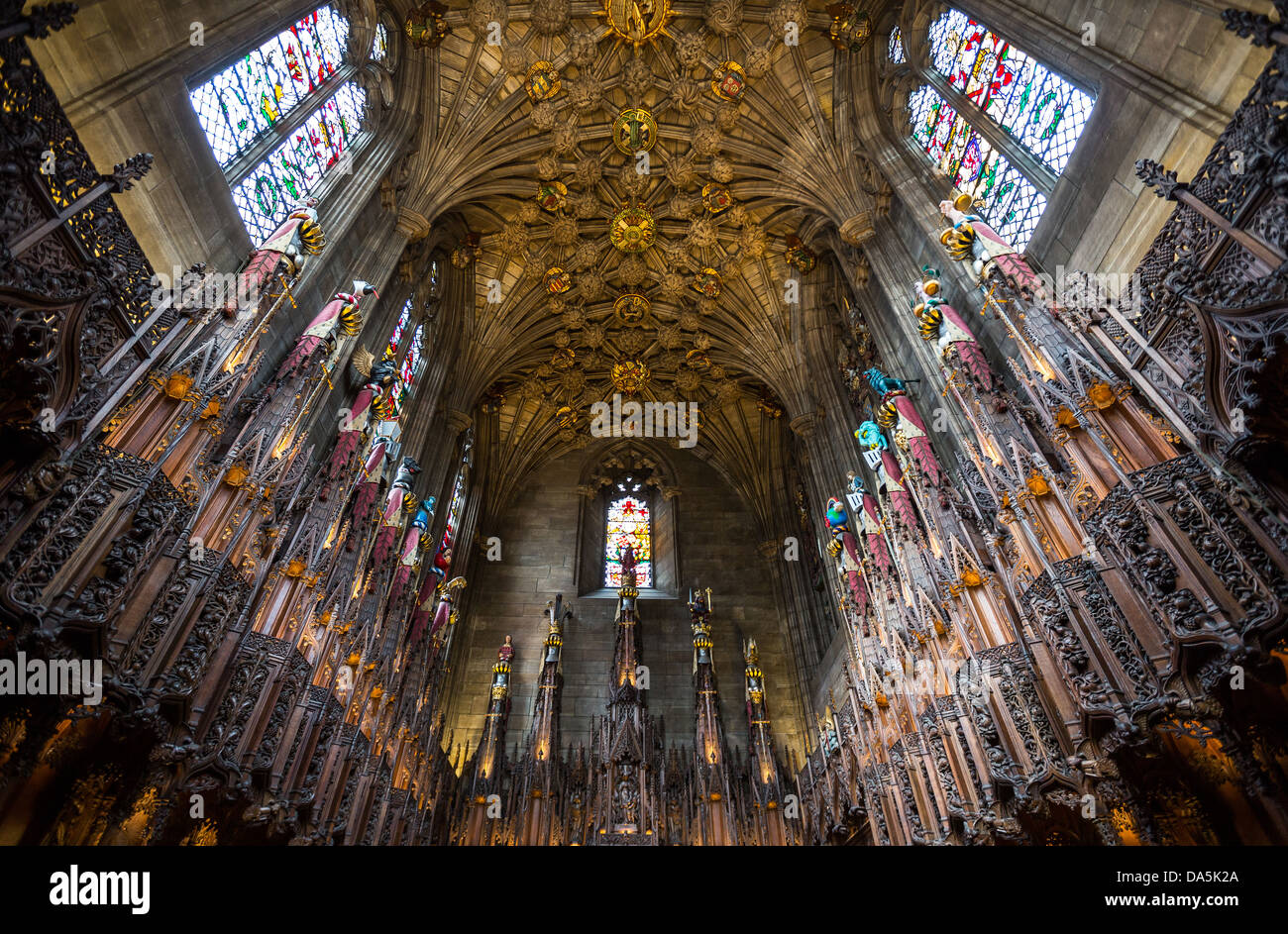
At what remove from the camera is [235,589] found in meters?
7.59

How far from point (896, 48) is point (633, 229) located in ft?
27.1

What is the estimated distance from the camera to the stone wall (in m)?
19.3

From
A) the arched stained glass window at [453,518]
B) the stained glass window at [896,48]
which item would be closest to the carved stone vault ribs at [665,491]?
the arched stained glass window at [453,518]

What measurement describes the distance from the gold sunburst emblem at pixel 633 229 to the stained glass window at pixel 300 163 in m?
7.84

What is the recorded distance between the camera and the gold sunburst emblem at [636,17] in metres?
16.7

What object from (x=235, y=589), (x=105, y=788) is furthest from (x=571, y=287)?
(x=105, y=788)

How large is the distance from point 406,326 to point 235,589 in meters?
9.94

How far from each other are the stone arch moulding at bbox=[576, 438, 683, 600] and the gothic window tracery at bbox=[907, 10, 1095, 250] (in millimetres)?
14329

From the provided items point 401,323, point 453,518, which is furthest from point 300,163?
point 453,518

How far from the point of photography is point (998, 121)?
38.5ft

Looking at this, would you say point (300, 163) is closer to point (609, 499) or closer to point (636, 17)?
point (636, 17)

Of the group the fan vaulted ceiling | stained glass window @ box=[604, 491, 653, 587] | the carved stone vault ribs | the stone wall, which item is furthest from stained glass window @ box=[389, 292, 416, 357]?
stained glass window @ box=[604, 491, 653, 587]

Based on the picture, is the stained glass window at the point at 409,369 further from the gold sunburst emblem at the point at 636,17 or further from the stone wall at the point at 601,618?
the gold sunburst emblem at the point at 636,17
